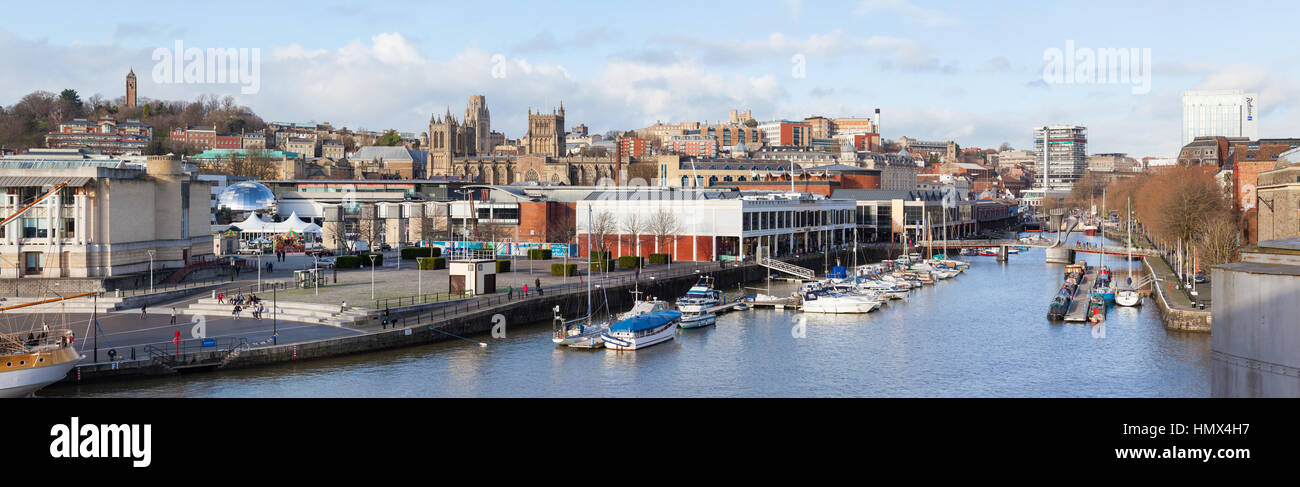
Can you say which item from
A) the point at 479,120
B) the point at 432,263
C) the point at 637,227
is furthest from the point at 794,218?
the point at 479,120

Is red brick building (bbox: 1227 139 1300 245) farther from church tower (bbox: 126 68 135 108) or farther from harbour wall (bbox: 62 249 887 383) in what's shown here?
church tower (bbox: 126 68 135 108)

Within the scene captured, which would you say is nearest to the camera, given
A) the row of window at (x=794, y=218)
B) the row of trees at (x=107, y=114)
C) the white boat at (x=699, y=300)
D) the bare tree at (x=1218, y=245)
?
the white boat at (x=699, y=300)

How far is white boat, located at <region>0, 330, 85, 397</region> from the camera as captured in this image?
59.0 ft

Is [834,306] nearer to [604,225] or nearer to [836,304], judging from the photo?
[836,304]

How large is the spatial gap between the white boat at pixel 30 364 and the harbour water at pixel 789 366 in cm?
87

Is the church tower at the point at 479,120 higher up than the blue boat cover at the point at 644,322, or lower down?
higher up

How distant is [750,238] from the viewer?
51.4 meters

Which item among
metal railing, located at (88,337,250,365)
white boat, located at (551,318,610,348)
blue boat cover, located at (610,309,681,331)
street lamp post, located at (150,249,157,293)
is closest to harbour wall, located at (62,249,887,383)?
metal railing, located at (88,337,250,365)

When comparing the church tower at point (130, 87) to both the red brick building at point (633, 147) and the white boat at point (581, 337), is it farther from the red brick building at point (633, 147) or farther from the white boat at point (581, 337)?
the white boat at point (581, 337)

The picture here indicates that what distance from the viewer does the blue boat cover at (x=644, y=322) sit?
26.8 metres

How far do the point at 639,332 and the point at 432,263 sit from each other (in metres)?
16.3

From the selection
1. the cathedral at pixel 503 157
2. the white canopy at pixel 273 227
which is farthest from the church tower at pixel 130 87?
the white canopy at pixel 273 227

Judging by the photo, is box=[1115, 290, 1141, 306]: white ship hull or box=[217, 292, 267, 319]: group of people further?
box=[1115, 290, 1141, 306]: white ship hull
